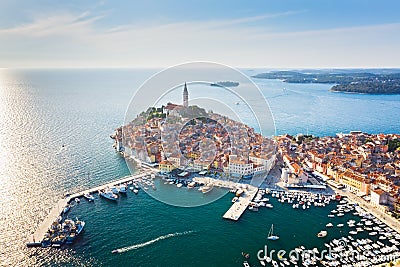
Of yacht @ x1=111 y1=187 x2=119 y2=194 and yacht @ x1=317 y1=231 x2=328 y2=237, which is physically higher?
yacht @ x1=111 y1=187 x2=119 y2=194

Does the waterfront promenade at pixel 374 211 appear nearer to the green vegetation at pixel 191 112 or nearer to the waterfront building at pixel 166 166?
the green vegetation at pixel 191 112

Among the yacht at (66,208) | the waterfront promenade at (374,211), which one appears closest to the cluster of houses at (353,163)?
the waterfront promenade at (374,211)

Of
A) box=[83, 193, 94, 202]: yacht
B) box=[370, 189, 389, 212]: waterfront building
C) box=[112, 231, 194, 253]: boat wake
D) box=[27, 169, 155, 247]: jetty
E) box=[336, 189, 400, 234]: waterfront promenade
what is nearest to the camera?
box=[112, 231, 194, 253]: boat wake

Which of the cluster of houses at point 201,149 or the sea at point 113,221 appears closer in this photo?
the sea at point 113,221

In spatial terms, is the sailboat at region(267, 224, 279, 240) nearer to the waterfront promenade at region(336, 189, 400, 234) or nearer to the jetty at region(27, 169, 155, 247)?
the waterfront promenade at region(336, 189, 400, 234)

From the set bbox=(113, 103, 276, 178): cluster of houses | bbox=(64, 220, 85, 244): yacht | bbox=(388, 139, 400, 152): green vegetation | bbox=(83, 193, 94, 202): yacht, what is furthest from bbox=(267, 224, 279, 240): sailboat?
bbox=(388, 139, 400, 152): green vegetation

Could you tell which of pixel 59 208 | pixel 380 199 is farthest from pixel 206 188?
pixel 380 199

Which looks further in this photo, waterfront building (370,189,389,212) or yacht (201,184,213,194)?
yacht (201,184,213,194)
